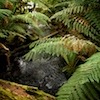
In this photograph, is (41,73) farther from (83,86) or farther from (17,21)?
(83,86)

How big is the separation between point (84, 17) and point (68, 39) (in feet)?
1.98

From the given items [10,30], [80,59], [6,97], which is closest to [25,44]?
[10,30]

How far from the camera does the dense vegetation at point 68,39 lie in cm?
158

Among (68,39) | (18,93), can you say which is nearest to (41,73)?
(68,39)

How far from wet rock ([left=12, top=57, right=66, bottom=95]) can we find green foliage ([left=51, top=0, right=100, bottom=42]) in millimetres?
470

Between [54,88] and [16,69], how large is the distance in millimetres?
474

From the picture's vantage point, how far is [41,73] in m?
2.45

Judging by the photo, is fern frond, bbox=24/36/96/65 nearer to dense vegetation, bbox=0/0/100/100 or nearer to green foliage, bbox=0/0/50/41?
dense vegetation, bbox=0/0/100/100

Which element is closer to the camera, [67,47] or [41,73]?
[67,47]

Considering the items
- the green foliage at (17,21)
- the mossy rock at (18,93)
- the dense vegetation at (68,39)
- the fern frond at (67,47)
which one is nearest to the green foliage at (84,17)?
the dense vegetation at (68,39)

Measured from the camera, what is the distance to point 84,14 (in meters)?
2.41

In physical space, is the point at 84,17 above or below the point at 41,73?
above

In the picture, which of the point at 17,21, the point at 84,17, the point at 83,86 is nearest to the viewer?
the point at 83,86

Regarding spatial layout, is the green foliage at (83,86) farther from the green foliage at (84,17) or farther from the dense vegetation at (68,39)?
the green foliage at (84,17)
